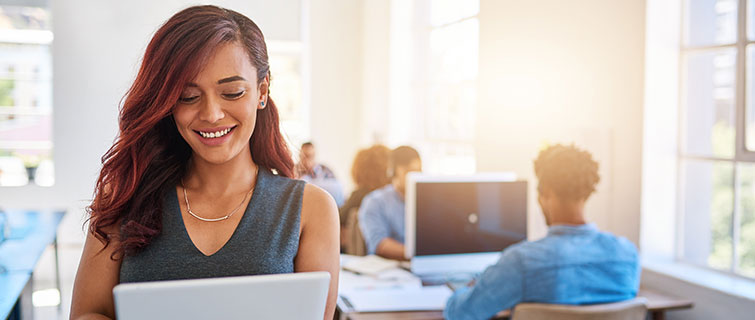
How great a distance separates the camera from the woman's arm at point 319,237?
1.25 meters

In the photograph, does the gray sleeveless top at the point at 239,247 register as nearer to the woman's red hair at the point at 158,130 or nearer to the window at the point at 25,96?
the woman's red hair at the point at 158,130

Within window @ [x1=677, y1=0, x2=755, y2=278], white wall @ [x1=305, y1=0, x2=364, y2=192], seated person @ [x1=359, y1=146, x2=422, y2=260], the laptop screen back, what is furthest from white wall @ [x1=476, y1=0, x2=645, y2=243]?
white wall @ [x1=305, y1=0, x2=364, y2=192]

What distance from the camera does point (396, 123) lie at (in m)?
6.25

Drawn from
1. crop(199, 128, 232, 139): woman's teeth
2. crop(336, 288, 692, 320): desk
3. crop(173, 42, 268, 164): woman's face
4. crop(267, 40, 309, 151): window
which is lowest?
crop(336, 288, 692, 320): desk

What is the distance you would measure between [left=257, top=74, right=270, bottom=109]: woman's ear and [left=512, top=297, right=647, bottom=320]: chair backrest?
110cm

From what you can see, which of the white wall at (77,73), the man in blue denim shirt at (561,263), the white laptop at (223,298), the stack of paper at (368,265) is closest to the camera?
the white laptop at (223,298)

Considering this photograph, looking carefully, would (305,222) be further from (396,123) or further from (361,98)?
(361,98)

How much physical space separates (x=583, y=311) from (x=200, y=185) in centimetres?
118

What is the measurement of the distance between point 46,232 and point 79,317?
2.64 metres

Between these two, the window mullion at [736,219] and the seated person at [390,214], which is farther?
the seated person at [390,214]

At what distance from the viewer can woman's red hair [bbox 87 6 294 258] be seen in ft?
3.67

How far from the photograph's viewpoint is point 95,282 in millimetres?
1156

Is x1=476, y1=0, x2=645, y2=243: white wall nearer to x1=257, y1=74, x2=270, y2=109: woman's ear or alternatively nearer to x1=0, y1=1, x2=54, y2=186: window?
x1=257, y1=74, x2=270, y2=109: woman's ear

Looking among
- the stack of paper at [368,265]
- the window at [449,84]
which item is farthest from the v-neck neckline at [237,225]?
the window at [449,84]
